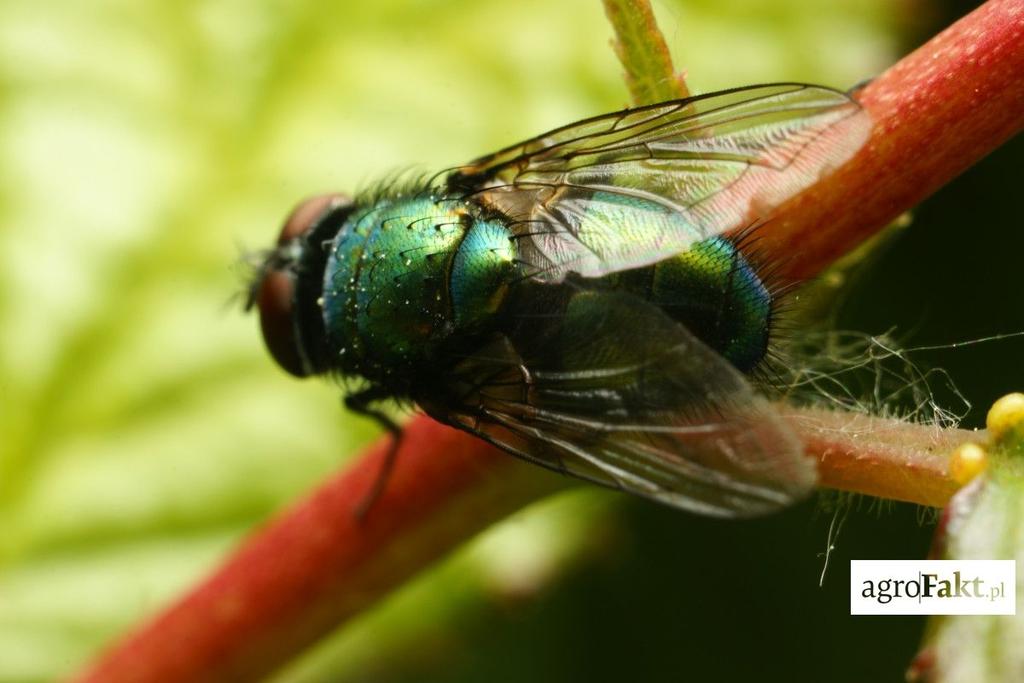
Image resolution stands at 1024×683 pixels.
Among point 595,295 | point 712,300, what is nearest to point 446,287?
point 595,295

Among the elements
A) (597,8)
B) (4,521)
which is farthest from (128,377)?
(597,8)


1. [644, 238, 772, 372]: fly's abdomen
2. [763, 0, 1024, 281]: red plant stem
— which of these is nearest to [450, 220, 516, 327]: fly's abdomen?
[644, 238, 772, 372]: fly's abdomen

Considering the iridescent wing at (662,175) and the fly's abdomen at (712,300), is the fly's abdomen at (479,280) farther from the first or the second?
the fly's abdomen at (712,300)

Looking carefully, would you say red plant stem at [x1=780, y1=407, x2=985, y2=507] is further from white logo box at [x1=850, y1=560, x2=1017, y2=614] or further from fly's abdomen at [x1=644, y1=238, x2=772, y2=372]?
fly's abdomen at [x1=644, y1=238, x2=772, y2=372]

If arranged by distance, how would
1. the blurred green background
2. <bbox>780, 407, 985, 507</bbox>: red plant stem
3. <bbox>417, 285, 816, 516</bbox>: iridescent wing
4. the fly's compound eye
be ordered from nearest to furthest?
<bbox>780, 407, 985, 507</bbox>: red plant stem, <bbox>417, 285, 816, 516</bbox>: iridescent wing, the fly's compound eye, the blurred green background

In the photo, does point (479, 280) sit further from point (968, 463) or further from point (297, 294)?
point (968, 463)

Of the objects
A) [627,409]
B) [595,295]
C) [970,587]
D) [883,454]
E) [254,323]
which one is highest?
[254,323]

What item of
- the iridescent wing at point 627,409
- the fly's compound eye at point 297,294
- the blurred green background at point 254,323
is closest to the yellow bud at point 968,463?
the iridescent wing at point 627,409
